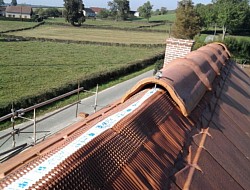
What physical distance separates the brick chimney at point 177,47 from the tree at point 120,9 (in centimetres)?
12101

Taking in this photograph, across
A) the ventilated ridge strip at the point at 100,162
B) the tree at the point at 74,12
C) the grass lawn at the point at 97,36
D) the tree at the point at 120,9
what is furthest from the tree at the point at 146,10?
the ventilated ridge strip at the point at 100,162

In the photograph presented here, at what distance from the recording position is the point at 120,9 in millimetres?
129000

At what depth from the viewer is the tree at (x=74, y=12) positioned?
271ft

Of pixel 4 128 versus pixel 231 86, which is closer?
pixel 231 86

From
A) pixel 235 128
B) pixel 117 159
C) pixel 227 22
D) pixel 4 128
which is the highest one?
pixel 227 22

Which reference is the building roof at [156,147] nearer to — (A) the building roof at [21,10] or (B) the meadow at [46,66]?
(B) the meadow at [46,66]

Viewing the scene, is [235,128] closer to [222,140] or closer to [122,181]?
[222,140]

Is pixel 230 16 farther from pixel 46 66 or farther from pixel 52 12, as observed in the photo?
pixel 52 12

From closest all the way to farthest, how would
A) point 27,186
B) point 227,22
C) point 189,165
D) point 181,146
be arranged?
point 27,186, point 189,165, point 181,146, point 227,22

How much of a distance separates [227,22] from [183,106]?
6472cm

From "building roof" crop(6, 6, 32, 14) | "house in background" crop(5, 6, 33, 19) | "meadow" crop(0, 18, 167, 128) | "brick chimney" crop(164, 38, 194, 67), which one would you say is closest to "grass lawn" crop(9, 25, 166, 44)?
"meadow" crop(0, 18, 167, 128)

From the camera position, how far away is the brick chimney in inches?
339

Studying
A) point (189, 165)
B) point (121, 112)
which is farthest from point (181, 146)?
point (121, 112)

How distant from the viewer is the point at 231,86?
6098mm
